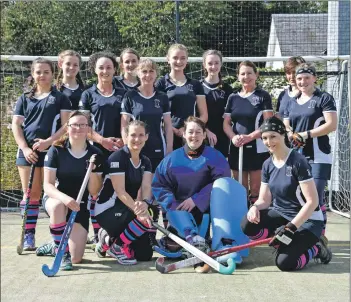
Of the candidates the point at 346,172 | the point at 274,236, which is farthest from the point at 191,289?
the point at 346,172

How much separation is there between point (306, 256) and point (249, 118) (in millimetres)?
1326

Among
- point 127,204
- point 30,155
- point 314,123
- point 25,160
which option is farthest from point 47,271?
point 314,123

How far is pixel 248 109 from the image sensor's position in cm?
539

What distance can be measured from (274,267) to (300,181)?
23.6 inches

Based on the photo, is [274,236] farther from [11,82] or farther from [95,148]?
[11,82]

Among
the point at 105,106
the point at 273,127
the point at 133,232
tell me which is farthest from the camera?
the point at 105,106

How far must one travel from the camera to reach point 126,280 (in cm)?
416

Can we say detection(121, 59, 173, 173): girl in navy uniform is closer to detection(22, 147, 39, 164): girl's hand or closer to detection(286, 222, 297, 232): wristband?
detection(22, 147, 39, 164): girl's hand

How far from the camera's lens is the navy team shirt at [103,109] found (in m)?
5.16

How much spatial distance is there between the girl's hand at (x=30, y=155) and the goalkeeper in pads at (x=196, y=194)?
0.90 metres

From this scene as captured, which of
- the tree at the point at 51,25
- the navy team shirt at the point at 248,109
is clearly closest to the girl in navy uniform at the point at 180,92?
the navy team shirt at the point at 248,109

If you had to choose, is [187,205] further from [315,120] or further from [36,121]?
[36,121]

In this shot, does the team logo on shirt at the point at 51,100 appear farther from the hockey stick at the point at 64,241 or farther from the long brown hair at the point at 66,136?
the hockey stick at the point at 64,241

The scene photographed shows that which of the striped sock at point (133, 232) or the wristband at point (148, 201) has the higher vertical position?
the wristband at point (148, 201)
